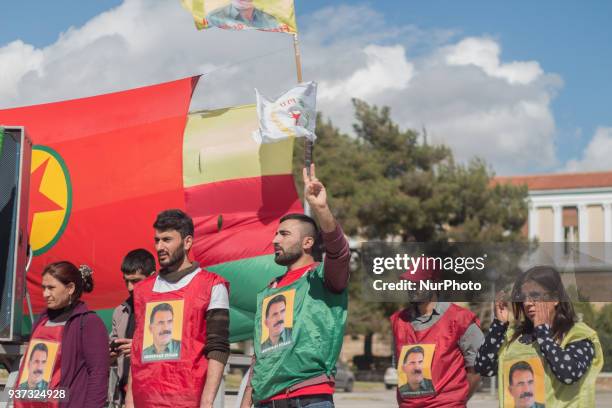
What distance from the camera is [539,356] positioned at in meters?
4.69

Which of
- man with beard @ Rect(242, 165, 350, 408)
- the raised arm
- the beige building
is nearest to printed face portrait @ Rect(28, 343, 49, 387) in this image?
→ man with beard @ Rect(242, 165, 350, 408)

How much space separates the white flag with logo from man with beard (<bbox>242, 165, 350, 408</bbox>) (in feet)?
13.1

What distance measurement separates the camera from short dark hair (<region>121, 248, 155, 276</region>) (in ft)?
22.4

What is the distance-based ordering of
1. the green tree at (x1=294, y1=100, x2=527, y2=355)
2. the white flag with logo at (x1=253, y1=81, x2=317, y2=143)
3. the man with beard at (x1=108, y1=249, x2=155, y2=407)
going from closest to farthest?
the man with beard at (x1=108, y1=249, x2=155, y2=407) < the white flag with logo at (x1=253, y1=81, x2=317, y2=143) < the green tree at (x1=294, y1=100, x2=527, y2=355)

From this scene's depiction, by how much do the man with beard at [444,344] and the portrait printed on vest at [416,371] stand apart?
0.05 ft

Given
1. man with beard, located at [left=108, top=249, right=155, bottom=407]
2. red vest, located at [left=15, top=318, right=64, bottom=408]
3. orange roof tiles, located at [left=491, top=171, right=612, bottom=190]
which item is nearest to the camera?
red vest, located at [left=15, top=318, right=64, bottom=408]

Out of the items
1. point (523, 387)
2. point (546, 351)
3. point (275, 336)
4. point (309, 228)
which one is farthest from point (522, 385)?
point (309, 228)

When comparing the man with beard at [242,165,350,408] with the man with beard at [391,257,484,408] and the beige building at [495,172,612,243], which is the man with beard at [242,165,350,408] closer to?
the man with beard at [391,257,484,408]

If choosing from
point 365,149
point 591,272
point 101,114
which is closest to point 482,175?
point 365,149

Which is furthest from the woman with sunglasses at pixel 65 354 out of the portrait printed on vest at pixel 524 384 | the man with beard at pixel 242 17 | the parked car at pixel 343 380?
the parked car at pixel 343 380

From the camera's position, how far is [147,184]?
9.27 metres

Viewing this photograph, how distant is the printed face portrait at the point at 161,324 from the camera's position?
17.2 ft

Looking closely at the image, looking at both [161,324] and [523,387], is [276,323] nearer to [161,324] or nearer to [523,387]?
[161,324]

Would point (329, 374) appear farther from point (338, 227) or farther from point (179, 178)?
point (179, 178)
